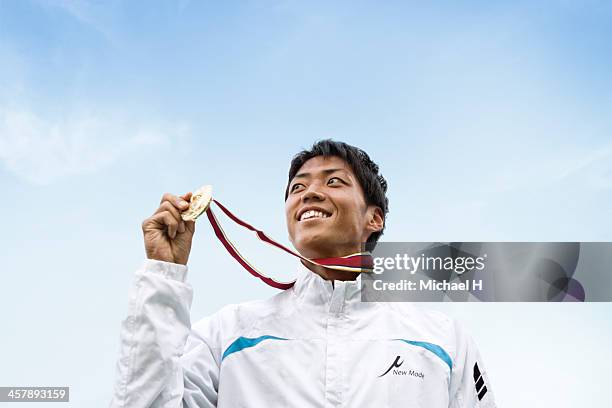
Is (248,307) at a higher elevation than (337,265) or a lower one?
lower

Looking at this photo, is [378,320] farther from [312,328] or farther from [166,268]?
[166,268]

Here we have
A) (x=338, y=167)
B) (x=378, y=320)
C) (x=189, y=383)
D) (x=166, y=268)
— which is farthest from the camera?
(x=338, y=167)

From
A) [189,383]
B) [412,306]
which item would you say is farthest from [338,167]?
[189,383]

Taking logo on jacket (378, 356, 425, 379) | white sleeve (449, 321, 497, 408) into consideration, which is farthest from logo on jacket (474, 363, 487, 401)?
logo on jacket (378, 356, 425, 379)

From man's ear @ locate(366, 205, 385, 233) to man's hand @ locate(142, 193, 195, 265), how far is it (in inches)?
65.3

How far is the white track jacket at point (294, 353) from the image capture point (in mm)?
3510

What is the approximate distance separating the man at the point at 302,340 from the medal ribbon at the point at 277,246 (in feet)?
0.30

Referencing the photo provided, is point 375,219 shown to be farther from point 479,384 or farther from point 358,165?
point 479,384

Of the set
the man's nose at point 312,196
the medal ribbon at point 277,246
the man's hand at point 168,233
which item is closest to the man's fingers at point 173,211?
the man's hand at point 168,233

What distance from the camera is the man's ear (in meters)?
5.02

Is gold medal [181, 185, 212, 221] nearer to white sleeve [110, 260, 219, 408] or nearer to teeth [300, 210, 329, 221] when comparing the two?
white sleeve [110, 260, 219, 408]

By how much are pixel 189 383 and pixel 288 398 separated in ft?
1.99

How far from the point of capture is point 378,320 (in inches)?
168

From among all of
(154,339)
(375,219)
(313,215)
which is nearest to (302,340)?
(313,215)
